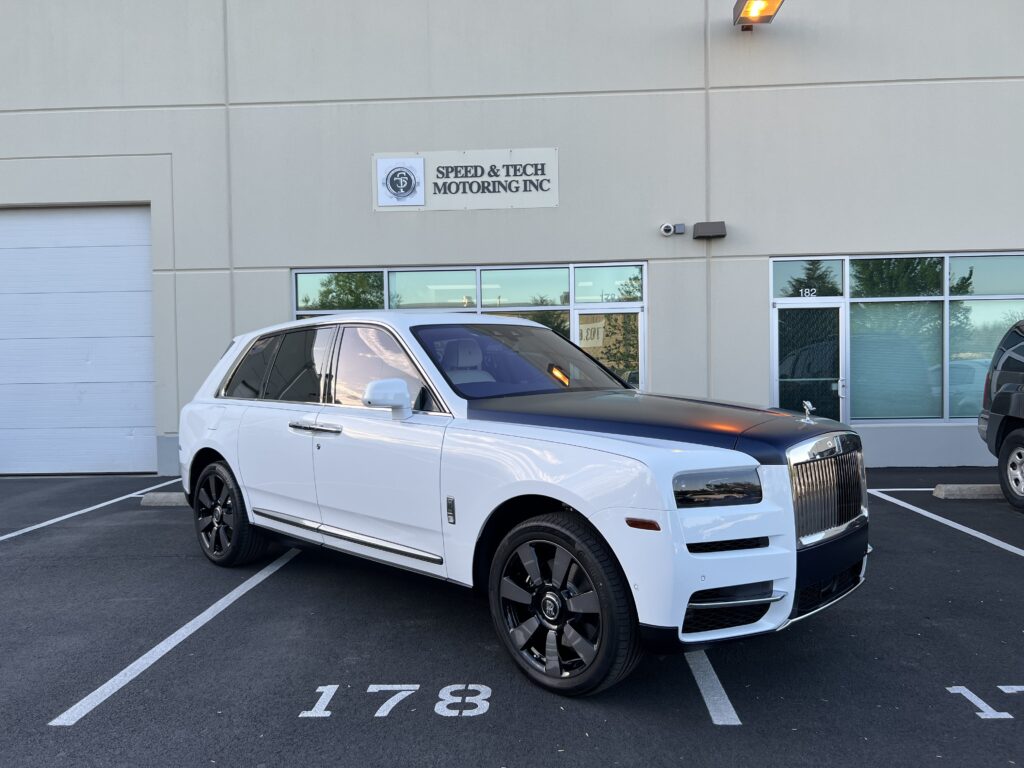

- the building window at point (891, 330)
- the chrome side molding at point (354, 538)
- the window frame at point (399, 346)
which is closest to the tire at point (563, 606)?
the chrome side molding at point (354, 538)

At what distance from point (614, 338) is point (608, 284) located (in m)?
0.82

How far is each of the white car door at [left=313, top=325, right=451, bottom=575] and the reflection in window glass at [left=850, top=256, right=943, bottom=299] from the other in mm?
8706

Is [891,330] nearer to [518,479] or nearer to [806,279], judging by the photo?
[806,279]

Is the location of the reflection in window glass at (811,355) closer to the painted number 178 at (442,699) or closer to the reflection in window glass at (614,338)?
the reflection in window glass at (614,338)

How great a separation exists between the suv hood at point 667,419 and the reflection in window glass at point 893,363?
779cm

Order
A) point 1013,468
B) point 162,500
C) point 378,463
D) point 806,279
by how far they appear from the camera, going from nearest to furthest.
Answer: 1. point 378,463
2. point 1013,468
3. point 162,500
4. point 806,279

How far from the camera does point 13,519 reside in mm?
7980

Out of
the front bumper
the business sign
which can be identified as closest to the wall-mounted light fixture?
the business sign

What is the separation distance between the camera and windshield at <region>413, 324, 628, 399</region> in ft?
13.8

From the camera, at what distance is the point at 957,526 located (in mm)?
6797

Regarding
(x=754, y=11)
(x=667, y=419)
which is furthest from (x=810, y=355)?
(x=667, y=419)

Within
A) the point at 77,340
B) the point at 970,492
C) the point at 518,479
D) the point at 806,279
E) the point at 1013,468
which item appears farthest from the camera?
the point at 77,340

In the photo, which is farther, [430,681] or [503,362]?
[503,362]

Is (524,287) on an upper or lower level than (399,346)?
upper
